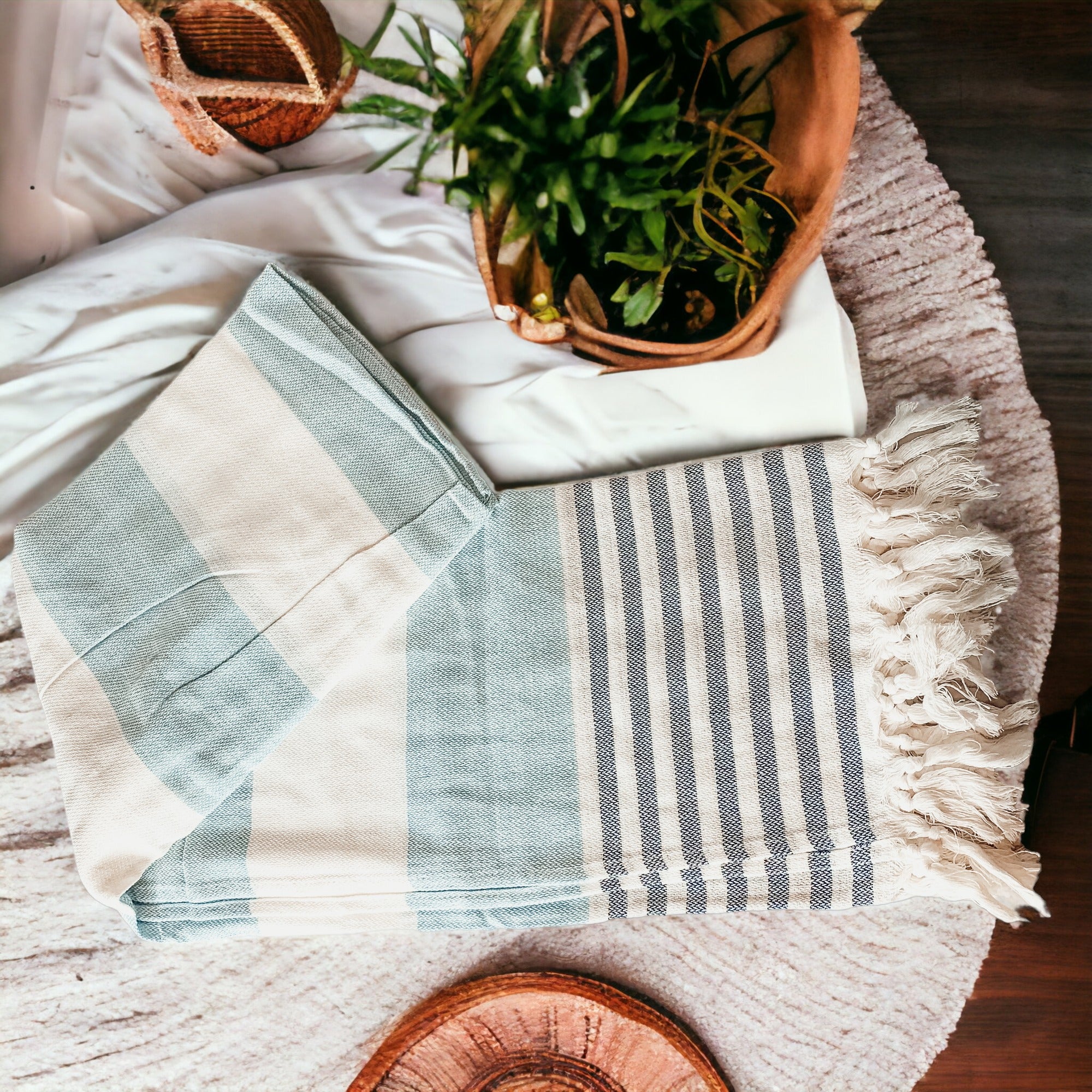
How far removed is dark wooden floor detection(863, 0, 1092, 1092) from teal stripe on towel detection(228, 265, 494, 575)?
0.53 m

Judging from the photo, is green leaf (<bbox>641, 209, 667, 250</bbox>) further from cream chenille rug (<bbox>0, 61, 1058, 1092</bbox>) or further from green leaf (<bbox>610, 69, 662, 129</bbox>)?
cream chenille rug (<bbox>0, 61, 1058, 1092</bbox>)

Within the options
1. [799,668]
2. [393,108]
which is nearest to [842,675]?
[799,668]

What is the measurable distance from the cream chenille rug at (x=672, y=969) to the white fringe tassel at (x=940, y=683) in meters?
0.10

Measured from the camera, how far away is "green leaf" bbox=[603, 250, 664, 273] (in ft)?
1.70

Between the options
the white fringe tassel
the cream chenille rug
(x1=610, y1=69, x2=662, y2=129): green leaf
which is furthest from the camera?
the cream chenille rug

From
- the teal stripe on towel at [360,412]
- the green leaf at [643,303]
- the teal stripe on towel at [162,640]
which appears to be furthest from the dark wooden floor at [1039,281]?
the teal stripe on towel at [162,640]

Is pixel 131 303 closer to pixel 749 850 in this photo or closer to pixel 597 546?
pixel 597 546

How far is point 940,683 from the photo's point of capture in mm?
613

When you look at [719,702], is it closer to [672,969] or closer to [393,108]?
[672,969]

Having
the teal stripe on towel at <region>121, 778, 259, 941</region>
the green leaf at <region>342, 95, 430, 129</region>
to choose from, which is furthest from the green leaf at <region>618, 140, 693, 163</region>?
the teal stripe on towel at <region>121, 778, 259, 941</region>

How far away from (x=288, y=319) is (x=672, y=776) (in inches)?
17.6

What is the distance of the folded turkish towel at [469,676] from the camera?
1.97ft

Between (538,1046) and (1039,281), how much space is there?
80 cm

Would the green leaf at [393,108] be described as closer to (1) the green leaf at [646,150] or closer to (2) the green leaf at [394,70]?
(2) the green leaf at [394,70]
